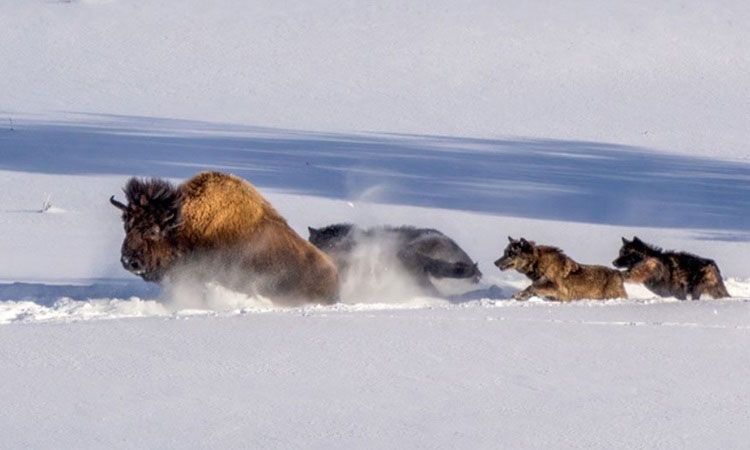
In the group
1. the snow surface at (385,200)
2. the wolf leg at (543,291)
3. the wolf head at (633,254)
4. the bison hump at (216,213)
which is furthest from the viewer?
the wolf head at (633,254)

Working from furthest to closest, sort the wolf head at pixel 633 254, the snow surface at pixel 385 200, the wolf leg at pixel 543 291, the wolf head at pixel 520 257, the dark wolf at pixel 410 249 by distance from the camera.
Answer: the dark wolf at pixel 410 249, the wolf head at pixel 633 254, the wolf head at pixel 520 257, the wolf leg at pixel 543 291, the snow surface at pixel 385 200

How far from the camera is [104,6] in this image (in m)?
43.8

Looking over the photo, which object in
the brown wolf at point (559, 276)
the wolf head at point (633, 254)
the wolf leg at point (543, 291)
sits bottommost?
the wolf leg at point (543, 291)

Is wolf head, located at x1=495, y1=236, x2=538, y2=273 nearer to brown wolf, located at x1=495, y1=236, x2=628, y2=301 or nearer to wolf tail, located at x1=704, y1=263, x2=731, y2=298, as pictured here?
brown wolf, located at x1=495, y1=236, x2=628, y2=301

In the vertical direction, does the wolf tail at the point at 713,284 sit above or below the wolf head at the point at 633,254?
below

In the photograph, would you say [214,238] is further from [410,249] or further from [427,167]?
[427,167]

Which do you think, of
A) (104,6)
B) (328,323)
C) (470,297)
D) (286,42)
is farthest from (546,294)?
(104,6)

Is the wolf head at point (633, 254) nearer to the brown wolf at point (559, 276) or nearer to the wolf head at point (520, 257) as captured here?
the brown wolf at point (559, 276)

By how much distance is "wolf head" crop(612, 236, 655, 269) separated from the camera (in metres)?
12.8

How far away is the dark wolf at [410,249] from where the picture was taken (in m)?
Answer: 13.7

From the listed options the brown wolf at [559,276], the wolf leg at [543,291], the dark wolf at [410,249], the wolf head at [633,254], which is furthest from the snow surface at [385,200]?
the wolf leg at [543,291]

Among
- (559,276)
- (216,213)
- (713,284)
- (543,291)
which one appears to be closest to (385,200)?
(559,276)

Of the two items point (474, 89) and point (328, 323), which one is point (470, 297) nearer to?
point (328, 323)

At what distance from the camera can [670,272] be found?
12.6 m
